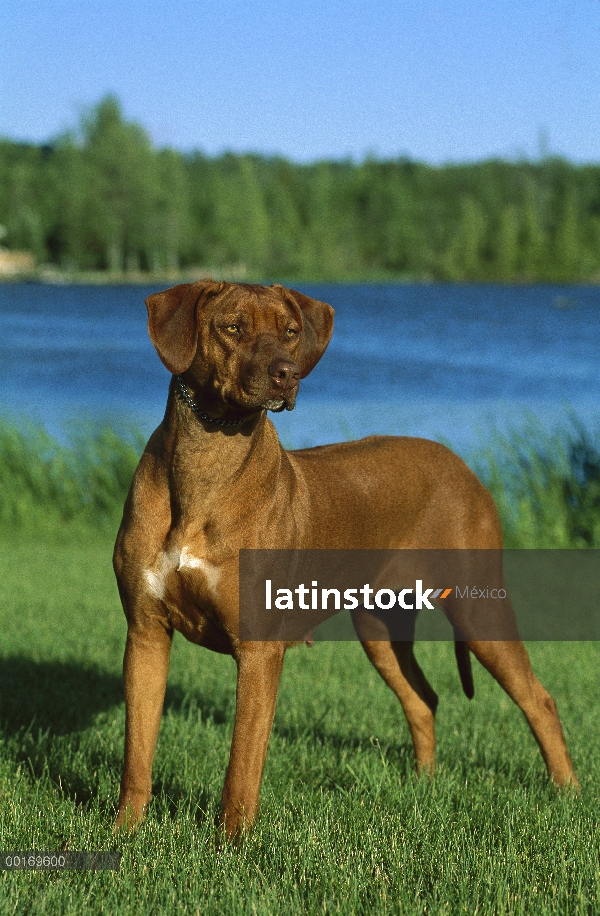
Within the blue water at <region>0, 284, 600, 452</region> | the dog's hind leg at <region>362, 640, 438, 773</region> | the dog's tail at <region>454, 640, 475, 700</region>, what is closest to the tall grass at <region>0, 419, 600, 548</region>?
the blue water at <region>0, 284, 600, 452</region>

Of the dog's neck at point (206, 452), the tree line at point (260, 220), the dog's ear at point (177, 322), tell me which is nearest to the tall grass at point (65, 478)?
the dog's neck at point (206, 452)

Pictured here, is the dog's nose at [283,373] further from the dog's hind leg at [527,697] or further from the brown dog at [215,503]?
the dog's hind leg at [527,697]

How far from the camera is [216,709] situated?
5.88 metres

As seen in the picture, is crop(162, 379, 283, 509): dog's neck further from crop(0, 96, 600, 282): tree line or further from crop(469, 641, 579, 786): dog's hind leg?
crop(0, 96, 600, 282): tree line

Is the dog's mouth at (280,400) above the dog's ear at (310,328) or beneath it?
beneath

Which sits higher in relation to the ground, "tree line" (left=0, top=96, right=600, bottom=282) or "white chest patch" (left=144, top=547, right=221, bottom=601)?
"tree line" (left=0, top=96, right=600, bottom=282)

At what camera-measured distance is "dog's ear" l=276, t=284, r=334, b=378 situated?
411 centimetres

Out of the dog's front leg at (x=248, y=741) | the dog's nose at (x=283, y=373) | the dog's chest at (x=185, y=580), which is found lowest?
the dog's front leg at (x=248, y=741)

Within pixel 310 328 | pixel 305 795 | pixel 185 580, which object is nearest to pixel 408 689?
pixel 305 795

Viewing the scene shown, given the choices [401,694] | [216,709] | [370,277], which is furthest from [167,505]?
[370,277]

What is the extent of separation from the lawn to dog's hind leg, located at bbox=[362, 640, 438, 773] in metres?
0.10

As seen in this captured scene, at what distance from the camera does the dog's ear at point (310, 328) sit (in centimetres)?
411

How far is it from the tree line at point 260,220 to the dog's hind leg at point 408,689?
3046 inches

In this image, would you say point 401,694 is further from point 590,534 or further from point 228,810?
point 590,534
